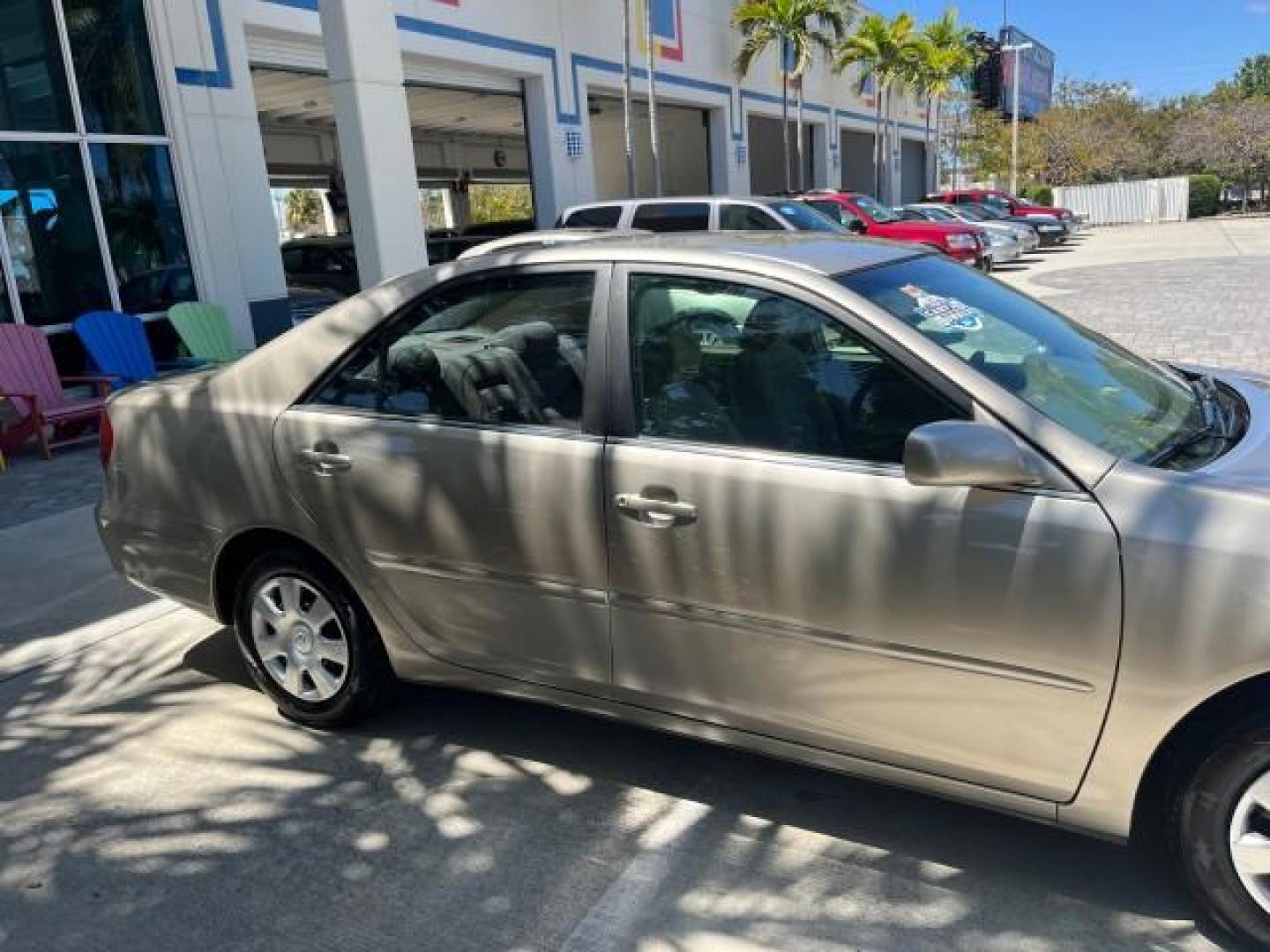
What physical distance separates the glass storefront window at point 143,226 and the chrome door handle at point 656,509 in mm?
9209

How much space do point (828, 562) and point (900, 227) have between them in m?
18.3

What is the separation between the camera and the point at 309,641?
3533 mm

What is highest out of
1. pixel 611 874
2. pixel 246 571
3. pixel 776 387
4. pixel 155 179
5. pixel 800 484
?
pixel 155 179

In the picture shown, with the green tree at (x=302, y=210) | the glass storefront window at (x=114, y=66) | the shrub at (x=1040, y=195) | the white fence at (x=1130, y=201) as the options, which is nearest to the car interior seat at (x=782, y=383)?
the glass storefront window at (x=114, y=66)

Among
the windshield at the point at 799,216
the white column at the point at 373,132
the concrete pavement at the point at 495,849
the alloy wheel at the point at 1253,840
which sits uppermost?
the white column at the point at 373,132

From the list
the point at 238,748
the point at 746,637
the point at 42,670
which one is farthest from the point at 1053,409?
the point at 42,670

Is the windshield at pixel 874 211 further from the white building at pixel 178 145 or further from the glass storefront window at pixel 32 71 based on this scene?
the glass storefront window at pixel 32 71

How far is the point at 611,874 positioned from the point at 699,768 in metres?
0.57

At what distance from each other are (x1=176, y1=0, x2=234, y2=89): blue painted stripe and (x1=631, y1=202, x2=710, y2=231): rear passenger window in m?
5.04

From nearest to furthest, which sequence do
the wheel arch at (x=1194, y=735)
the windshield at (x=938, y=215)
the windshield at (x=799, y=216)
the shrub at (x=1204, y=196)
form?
the wheel arch at (x=1194, y=735) → the windshield at (x=799, y=216) → the windshield at (x=938, y=215) → the shrub at (x=1204, y=196)

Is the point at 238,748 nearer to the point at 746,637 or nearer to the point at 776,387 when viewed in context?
the point at 746,637

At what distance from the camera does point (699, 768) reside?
324cm

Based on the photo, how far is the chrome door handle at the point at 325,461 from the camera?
322 cm

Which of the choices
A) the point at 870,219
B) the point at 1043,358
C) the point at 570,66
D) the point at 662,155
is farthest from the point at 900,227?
the point at 1043,358
